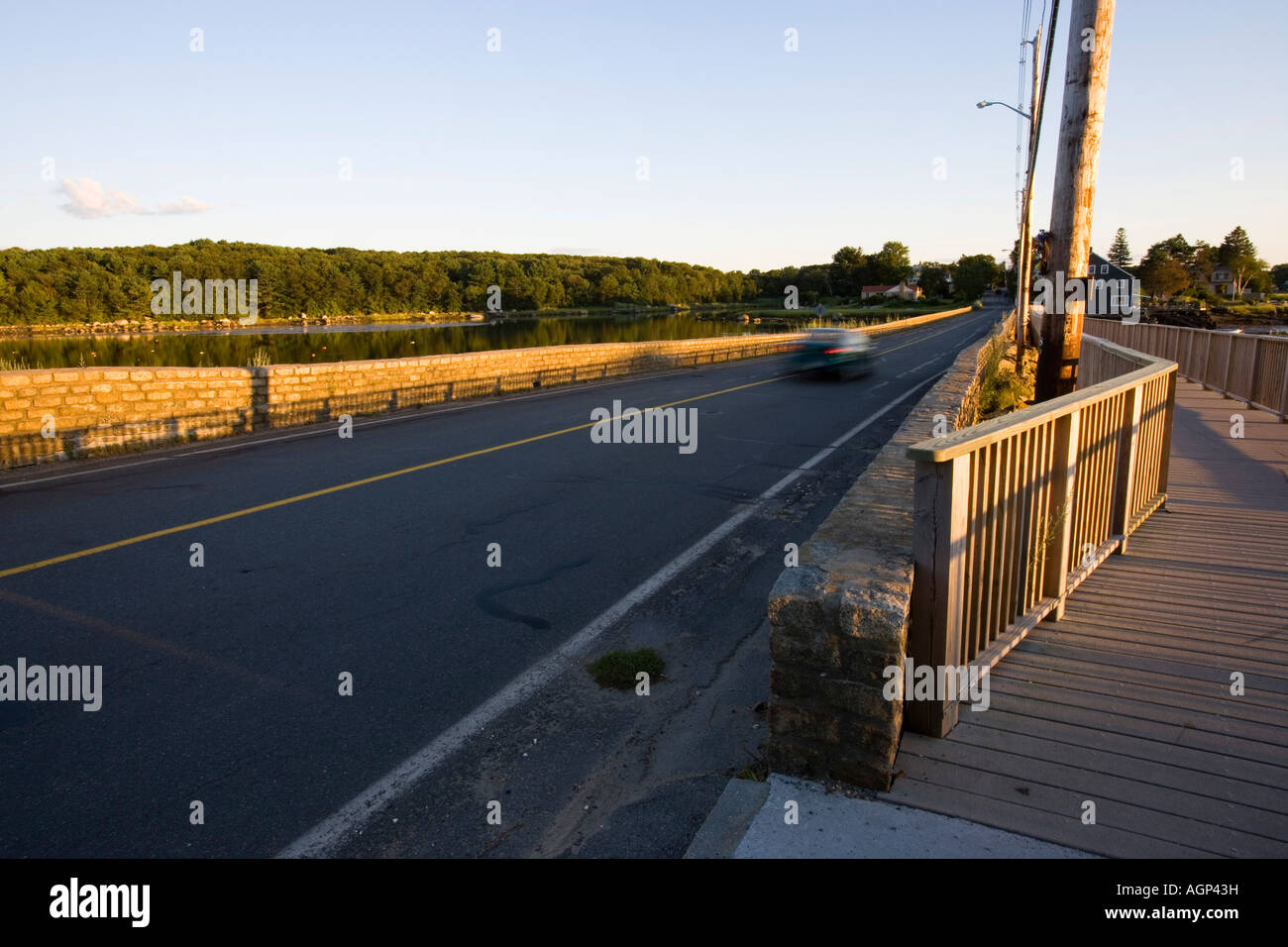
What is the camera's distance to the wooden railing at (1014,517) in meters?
3.57

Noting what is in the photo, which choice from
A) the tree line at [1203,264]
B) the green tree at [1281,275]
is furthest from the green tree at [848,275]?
the green tree at [1281,275]

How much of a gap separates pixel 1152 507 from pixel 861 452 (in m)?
4.83

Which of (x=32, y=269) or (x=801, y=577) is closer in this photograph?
(x=801, y=577)

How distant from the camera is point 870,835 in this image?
3.04 meters

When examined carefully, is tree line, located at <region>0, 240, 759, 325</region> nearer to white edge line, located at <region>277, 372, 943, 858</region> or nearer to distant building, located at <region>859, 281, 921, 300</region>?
distant building, located at <region>859, 281, 921, 300</region>

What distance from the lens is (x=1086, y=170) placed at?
7977 mm

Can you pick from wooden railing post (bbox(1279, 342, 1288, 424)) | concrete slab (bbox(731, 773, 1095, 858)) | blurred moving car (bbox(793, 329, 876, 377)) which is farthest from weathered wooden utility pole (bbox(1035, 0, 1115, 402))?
blurred moving car (bbox(793, 329, 876, 377))

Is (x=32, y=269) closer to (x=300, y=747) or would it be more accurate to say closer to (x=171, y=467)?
(x=171, y=467)

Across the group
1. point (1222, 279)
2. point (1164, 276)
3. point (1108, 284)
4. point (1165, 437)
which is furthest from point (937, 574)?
point (1222, 279)

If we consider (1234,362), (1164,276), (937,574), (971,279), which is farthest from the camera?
(971,279)

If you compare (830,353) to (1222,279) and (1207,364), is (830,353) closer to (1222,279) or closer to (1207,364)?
(1207,364)

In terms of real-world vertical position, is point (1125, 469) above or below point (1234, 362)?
below

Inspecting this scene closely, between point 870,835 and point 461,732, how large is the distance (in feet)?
6.88
